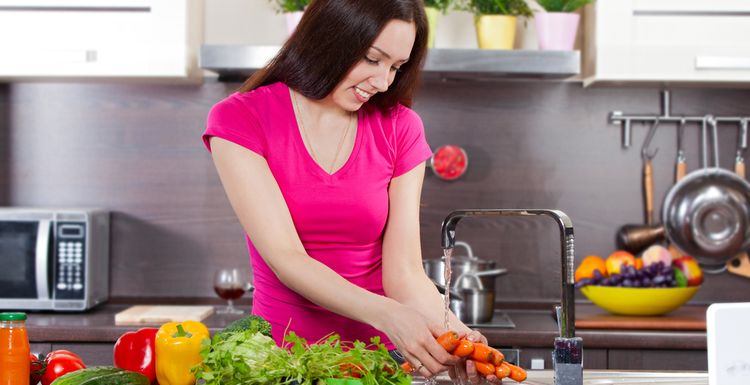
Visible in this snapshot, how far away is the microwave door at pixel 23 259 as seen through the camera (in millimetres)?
2859

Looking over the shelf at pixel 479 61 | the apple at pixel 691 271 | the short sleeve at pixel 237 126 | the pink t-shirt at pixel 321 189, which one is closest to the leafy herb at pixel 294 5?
the shelf at pixel 479 61

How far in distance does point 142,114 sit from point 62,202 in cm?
41

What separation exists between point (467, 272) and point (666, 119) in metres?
0.94

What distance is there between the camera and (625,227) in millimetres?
3205

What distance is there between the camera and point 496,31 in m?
2.95

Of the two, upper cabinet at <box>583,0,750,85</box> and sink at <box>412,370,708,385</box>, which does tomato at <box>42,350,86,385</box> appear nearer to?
sink at <box>412,370,708,385</box>

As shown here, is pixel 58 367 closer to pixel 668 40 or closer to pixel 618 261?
pixel 618 261

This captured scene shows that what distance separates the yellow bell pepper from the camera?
1.38 m

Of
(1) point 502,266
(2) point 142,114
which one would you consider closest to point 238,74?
(2) point 142,114

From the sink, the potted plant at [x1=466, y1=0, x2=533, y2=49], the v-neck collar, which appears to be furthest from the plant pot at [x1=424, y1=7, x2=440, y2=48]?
the sink

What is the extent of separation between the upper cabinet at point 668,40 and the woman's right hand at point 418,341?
1594 mm

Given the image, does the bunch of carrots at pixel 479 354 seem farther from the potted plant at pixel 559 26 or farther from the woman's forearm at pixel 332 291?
the potted plant at pixel 559 26

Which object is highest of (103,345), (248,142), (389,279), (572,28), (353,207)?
(572,28)

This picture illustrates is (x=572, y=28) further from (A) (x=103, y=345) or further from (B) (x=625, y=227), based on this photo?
(A) (x=103, y=345)
